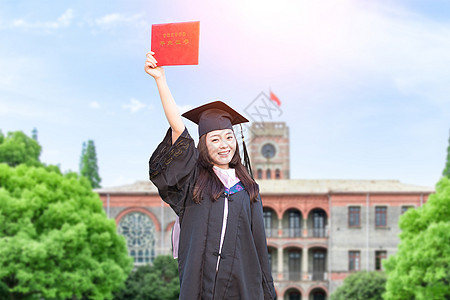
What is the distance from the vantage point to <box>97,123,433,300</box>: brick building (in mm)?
30734

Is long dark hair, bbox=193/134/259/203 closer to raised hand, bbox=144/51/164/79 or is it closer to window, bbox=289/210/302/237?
raised hand, bbox=144/51/164/79

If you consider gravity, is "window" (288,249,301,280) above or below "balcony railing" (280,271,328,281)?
above

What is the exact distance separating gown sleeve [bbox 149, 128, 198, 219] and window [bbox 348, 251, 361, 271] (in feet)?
94.8

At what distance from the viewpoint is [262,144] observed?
43125 mm

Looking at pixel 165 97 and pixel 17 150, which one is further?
pixel 17 150

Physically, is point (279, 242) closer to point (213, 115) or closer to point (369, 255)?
point (369, 255)

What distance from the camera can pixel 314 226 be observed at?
32.6 meters

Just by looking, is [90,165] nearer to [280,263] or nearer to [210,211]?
[280,263]

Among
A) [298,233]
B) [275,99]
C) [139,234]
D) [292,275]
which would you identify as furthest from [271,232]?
[275,99]

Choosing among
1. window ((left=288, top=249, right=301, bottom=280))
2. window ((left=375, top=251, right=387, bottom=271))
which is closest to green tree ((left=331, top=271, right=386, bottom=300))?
window ((left=375, top=251, right=387, bottom=271))

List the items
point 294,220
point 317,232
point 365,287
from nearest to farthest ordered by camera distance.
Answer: point 365,287 → point 317,232 → point 294,220

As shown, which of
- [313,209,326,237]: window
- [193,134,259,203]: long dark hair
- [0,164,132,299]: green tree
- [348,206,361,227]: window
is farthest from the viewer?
[313,209,326,237]: window

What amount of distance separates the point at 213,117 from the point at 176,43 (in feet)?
1.79

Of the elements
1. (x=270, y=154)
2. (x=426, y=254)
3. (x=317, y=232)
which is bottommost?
(x=426, y=254)
